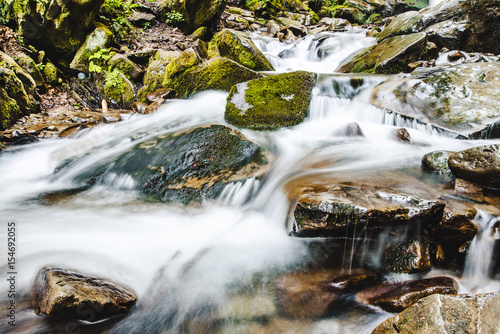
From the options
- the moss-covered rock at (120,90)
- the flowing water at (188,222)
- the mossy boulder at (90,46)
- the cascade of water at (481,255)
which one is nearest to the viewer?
the flowing water at (188,222)

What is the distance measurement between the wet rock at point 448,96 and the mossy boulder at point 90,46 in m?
8.55

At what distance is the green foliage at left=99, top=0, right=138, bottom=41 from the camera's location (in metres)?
9.10

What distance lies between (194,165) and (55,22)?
777cm

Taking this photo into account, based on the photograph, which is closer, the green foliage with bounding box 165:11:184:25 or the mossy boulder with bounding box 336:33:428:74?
the mossy boulder with bounding box 336:33:428:74

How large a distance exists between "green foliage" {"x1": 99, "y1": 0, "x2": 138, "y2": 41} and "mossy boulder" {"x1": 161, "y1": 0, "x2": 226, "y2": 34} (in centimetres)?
197

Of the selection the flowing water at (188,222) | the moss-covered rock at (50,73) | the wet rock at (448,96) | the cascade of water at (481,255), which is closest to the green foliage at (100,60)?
the moss-covered rock at (50,73)

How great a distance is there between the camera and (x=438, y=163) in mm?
3676

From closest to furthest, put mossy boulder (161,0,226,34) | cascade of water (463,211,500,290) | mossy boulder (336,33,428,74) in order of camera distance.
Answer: cascade of water (463,211,500,290) < mossy boulder (336,33,428,74) < mossy boulder (161,0,226,34)

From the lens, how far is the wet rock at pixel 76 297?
6.00ft

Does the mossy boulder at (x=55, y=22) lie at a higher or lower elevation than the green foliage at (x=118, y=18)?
lower

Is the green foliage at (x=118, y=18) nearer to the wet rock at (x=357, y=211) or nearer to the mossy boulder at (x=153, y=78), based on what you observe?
the mossy boulder at (x=153, y=78)

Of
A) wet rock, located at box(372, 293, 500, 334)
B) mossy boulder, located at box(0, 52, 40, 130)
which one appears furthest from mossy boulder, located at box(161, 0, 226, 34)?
wet rock, located at box(372, 293, 500, 334)

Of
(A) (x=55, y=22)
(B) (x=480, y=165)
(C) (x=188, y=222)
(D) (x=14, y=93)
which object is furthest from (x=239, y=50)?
(B) (x=480, y=165)

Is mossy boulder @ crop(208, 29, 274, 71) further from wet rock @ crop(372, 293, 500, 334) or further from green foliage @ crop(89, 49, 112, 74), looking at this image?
wet rock @ crop(372, 293, 500, 334)
